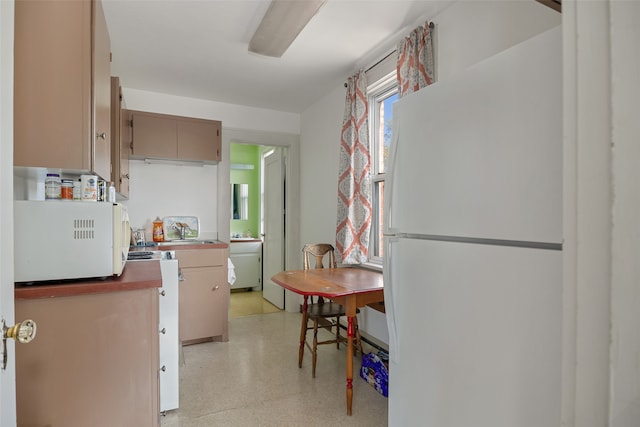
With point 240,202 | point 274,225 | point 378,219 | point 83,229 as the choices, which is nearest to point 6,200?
point 83,229

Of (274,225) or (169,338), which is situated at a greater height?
(274,225)

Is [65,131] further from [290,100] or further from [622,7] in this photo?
[290,100]

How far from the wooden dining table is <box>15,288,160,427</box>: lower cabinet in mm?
934

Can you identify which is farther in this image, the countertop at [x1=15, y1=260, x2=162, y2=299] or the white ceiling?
the white ceiling

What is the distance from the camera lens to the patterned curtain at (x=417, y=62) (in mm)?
2098

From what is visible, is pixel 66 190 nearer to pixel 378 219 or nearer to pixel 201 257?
pixel 201 257

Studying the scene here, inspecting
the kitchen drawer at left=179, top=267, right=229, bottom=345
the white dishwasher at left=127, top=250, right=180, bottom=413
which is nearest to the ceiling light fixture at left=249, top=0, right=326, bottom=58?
the white dishwasher at left=127, top=250, right=180, bottom=413

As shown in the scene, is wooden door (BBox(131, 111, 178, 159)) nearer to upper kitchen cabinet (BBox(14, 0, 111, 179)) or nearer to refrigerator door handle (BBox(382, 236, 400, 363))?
upper kitchen cabinet (BBox(14, 0, 111, 179))

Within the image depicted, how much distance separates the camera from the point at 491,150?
39.8 inches

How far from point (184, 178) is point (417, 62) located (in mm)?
2775

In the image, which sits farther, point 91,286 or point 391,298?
point 391,298

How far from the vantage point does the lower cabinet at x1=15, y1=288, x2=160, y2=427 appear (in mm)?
1173

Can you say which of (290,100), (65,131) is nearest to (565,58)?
(65,131)

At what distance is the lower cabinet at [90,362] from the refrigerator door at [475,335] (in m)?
1.08
